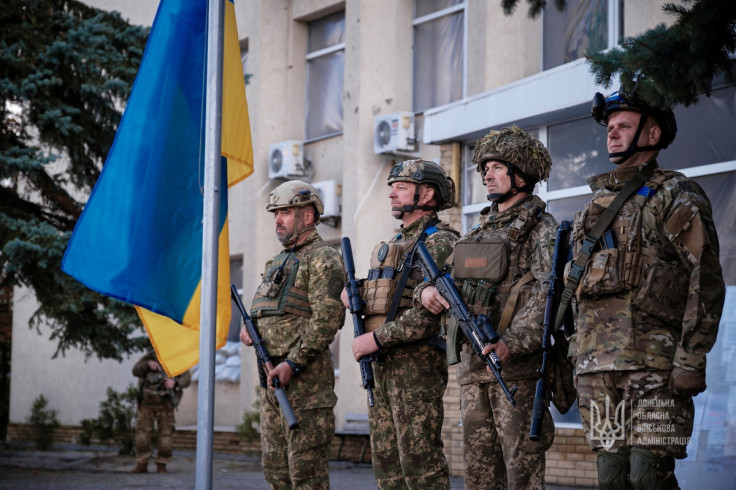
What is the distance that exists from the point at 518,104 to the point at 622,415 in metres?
6.96

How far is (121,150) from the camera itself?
6406 millimetres

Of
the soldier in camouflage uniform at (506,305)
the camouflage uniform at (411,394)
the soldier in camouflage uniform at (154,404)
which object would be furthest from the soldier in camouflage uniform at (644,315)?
the soldier in camouflage uniform at (154,404)

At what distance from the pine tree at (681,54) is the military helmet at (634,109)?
0.15 feet

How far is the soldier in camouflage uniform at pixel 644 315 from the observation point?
15.1ft

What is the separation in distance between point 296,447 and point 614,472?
2.35 m

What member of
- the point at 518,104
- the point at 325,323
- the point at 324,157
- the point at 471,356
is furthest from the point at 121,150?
the point at 324,157

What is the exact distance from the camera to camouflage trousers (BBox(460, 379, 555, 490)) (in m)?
5.34

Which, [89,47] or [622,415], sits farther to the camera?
[89,47]

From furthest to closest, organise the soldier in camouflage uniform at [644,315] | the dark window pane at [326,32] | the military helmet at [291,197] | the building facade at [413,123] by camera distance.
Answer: the dark window pane at [326,32] → the building facade at [413,123] → the military helmet at [291,197] → the soldier in camouflage uniform at [644,315]

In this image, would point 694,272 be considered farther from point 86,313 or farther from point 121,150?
point 86,313

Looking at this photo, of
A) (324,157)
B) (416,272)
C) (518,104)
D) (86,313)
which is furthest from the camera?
(324,157)

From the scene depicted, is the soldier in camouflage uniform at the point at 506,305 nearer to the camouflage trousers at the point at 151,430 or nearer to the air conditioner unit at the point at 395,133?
the camouflage trousers at the point at 151,430

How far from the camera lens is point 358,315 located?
6.35 meters

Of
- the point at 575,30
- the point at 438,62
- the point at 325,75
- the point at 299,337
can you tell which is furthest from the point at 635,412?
the point at 325,75
